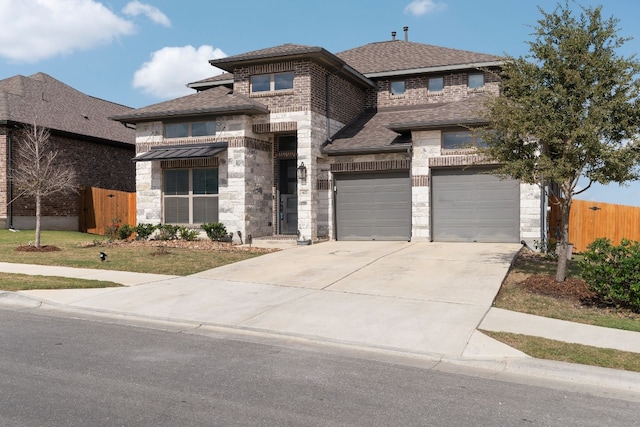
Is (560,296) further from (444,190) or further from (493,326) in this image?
(444,190)

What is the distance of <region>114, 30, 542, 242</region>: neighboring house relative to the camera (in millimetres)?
18922

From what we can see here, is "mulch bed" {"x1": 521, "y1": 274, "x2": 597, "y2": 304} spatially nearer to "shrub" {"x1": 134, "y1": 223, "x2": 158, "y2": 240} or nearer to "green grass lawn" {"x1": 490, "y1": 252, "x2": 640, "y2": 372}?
"green grass lawn" {"x1": 490, "y1": 252, "x2": 640, "y2": 372}

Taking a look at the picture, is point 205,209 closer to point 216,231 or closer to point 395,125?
point 216,231

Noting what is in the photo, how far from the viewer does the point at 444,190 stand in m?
19.3

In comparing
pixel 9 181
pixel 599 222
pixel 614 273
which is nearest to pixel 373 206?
pixel 599 222

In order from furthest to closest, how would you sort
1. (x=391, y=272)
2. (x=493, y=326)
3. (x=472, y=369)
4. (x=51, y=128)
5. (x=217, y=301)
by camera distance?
(x=51, y=128), (x=391, y=272), (x=217, y=301), (x=493, y=326), (x=472, y=369)

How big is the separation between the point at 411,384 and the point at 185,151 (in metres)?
15.5

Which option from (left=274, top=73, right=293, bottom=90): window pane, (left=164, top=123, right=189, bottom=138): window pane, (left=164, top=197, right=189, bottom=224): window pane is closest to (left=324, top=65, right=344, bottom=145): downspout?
(left=274, top=73, right=293, bottom=90): window pane

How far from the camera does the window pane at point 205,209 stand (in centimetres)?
2048

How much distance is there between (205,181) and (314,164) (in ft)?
13.2

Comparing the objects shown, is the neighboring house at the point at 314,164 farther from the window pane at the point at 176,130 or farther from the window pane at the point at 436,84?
the window pane at the point at 436,84

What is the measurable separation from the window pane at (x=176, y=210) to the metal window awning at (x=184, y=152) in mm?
1786

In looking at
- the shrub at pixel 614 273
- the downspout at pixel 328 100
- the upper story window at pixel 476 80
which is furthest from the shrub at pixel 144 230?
the shrub at pixel 614 273

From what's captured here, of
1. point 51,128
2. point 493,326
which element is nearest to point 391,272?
point 493,326
